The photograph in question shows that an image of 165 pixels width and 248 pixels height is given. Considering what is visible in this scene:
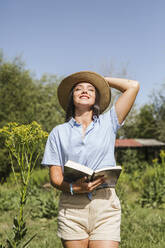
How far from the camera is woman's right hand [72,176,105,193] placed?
1.55 m

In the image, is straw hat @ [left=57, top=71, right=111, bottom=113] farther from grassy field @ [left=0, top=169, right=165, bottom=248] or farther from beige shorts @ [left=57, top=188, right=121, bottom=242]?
grassy field @ [left=0, top=169, right=165, bottom=248]

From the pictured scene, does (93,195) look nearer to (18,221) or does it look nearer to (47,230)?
(18,221)

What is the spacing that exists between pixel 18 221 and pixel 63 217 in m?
0.60

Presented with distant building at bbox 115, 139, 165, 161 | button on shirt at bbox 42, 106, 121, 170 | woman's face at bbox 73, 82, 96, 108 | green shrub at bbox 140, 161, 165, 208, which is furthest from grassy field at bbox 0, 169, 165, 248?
distant building at bbox 115, 139, 165, 161

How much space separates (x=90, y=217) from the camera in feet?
5.35

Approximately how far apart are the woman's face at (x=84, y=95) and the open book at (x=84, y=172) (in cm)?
58

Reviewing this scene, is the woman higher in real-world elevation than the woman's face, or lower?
lower

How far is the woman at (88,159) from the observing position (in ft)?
5.22

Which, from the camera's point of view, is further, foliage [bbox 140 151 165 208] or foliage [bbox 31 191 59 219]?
foliage [bbox 140 151 165 208]

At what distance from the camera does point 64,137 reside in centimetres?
177

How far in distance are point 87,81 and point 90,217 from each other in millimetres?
1046

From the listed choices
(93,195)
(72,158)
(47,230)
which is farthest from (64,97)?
(47,230)

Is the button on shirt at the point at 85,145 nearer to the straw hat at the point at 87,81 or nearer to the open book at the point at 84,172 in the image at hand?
the open book at the point at 84,172

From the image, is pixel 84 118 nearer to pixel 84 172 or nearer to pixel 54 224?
pixel 84 172
